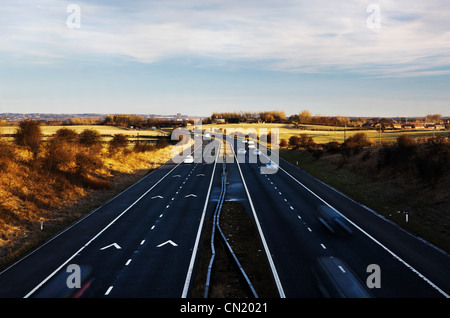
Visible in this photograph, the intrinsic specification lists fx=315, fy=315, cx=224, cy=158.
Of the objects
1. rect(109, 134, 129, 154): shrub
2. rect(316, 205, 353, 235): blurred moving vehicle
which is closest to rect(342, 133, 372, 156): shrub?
rect(316, 205, 353, 235): blurred moving vehicle

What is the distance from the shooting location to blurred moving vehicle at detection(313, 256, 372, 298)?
1338 cm

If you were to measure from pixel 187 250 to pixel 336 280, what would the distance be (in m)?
9.70

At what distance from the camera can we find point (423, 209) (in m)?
28.5

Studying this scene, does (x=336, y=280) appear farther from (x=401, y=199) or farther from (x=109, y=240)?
(x=401, y=199)

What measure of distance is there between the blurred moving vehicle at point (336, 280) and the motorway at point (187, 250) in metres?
0.46

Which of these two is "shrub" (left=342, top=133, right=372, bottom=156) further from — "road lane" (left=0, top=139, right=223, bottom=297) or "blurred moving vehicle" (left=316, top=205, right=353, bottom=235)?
"blurred moving vehicle" (left=316, top=205, right=353, bottom=235)

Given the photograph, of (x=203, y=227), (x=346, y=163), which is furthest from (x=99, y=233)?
(x=346, y=163)

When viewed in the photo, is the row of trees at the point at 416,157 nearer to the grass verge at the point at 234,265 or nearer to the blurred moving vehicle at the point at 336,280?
the blurred moving vehicle at the point at 336,280

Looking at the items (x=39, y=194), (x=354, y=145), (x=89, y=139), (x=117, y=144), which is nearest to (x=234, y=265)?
(x=39, y=194)

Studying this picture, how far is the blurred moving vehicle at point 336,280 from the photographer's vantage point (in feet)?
43.9

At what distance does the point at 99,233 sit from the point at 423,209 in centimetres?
2805

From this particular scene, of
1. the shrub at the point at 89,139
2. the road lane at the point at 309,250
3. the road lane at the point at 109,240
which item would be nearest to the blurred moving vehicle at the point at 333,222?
the road lane at the point at 309,250

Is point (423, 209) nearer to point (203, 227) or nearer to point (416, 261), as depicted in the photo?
point (416, 261)
